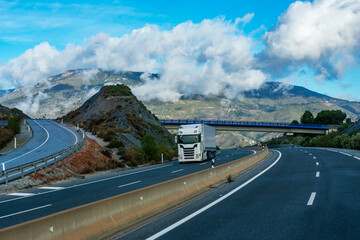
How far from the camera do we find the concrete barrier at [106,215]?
247 inches

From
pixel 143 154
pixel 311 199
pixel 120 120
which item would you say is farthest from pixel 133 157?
pixel 311 199

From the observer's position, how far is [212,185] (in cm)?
1762

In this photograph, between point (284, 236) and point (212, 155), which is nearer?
point (284, 236)

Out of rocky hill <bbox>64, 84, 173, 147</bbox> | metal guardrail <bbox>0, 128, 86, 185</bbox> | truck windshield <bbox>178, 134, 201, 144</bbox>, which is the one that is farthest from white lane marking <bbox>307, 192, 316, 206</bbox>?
rocky hill <bbox>64, 84, 173, 147</bbox>

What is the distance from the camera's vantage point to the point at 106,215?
8.59 m

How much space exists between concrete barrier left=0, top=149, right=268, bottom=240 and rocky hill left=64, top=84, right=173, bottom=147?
43.9 meters

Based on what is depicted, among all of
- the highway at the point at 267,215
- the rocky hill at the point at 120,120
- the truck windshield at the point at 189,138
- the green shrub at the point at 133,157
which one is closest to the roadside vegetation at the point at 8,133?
the rocky hill at the point at 120,120

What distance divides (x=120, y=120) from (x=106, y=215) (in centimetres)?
6403

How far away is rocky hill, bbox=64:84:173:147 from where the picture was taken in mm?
62375

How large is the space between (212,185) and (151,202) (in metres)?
6.98

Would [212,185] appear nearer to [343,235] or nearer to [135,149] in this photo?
[343,235]

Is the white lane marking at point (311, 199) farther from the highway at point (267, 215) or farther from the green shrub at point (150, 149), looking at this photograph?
the green shrub at point (150, 149)

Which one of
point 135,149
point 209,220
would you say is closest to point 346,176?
point 209,220

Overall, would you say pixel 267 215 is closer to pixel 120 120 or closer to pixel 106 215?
pixel 106 215
